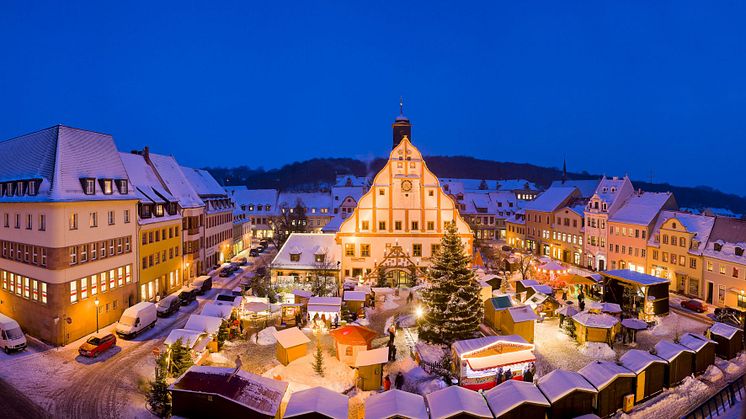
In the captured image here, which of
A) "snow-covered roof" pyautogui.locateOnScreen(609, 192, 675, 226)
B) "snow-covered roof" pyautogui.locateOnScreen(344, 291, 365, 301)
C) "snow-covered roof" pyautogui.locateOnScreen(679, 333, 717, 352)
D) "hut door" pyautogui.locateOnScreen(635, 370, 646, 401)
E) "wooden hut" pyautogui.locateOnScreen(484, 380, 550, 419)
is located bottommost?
"hut door" pyautogui.locateOnScreen(635, 370, 646, 401)

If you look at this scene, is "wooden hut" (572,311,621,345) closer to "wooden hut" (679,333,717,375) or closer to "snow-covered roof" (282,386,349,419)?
"wooden hut" (679,333,717,375)

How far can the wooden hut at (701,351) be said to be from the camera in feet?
77.5

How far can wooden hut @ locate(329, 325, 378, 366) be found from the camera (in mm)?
24891

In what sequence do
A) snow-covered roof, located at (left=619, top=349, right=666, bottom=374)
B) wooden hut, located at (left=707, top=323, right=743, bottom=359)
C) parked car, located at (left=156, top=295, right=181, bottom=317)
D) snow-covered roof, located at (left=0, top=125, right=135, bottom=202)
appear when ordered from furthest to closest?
parked car, located at (left=156, top=295, right=181, bottom=317) < snow-covered roof, located at (left=0, top=125, right=135, bottom=202) < wooden hut, located at (left=707, top=323, right=743, bottom=359) < snow-covered roof, located at (left=619, top=349, right=666, bottom=374)

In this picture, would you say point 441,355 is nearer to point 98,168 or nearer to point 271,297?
point 271,297

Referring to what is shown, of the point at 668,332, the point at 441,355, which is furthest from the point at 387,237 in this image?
the point at 668,332

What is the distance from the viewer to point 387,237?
45.1 meters

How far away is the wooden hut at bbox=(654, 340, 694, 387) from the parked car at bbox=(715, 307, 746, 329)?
38.7 feet

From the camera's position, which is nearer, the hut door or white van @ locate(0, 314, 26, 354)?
the hut door

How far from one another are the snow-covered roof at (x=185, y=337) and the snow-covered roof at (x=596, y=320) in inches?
925

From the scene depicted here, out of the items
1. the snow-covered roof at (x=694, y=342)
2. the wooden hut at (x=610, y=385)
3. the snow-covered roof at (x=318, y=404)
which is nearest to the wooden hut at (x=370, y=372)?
the snow-covered roof at (x=318, y=404)

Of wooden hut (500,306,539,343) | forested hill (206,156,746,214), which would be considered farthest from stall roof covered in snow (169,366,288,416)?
forested hill (206,156,746,214)

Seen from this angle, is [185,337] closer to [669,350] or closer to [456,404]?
[456,404]

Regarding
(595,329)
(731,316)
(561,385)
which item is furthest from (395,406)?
(731,316)
